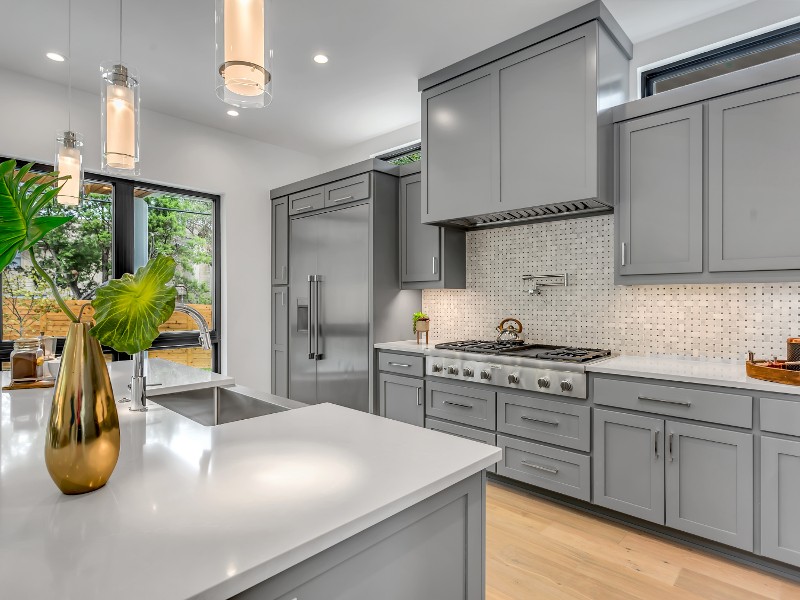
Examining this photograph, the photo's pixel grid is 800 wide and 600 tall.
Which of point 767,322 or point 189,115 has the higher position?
point 189,115

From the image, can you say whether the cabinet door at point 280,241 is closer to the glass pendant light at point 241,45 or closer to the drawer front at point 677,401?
Answer: the drawer front at point 677,401

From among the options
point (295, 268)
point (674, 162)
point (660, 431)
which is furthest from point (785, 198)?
point (295, 268)

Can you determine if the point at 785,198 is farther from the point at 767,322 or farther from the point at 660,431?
the point at 660,431

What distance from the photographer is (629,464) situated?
2.41m

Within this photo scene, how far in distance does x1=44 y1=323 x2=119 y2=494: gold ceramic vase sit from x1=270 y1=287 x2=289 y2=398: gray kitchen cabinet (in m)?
3.70

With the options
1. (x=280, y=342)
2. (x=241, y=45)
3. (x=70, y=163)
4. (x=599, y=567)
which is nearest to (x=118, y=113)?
(x=70, y=163)

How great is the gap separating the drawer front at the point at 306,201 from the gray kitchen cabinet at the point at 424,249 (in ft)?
2.72

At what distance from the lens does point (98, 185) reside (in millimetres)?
3777

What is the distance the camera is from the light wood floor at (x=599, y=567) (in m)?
1.94

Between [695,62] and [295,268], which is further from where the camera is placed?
[295,268]

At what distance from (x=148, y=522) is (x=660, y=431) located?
2.35 metres

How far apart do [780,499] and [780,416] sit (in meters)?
0.37

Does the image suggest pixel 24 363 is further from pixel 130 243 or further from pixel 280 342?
pixel 280 342

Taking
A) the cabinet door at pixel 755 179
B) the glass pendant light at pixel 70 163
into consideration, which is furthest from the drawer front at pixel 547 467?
the glass pendant light at pixel 70 163
